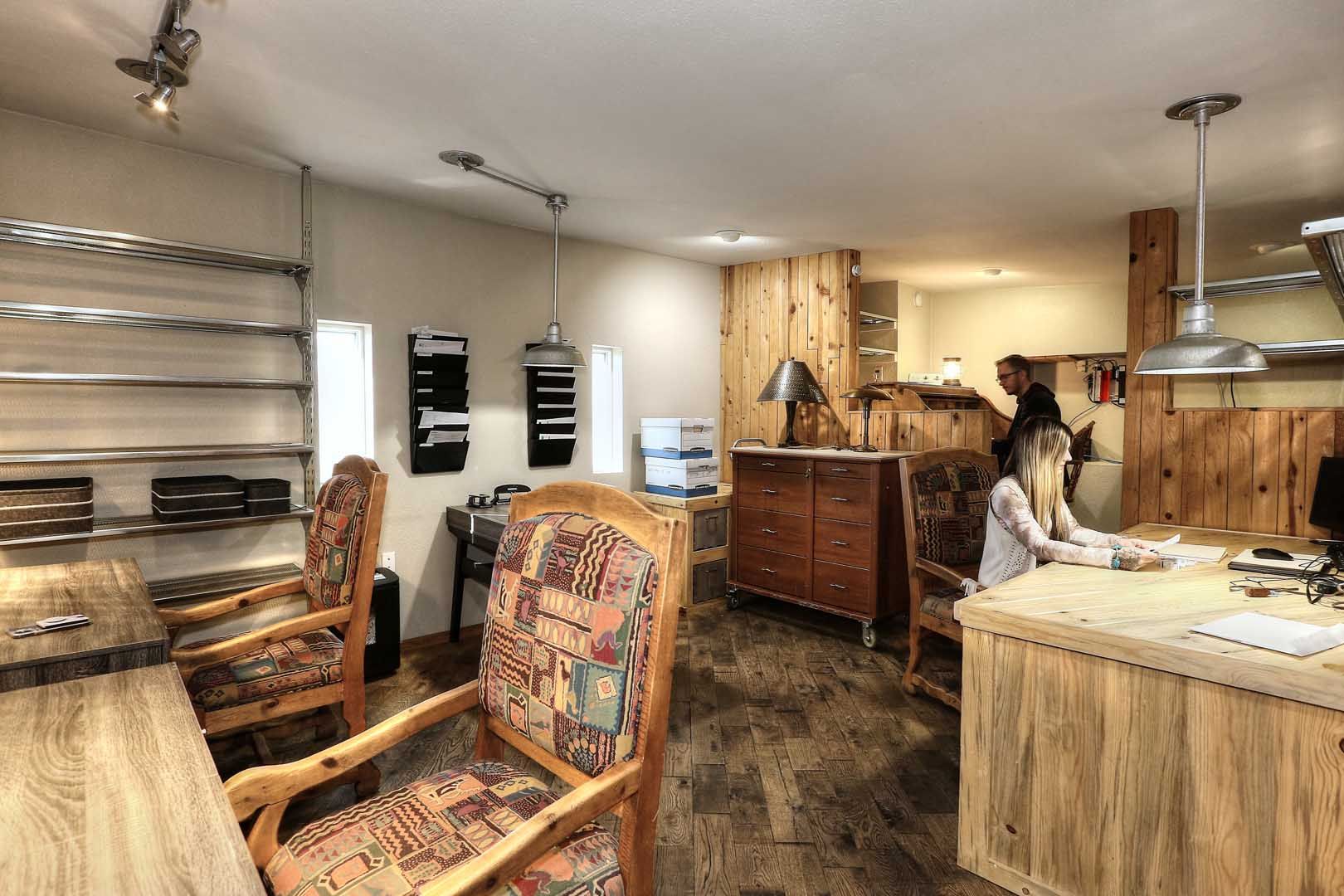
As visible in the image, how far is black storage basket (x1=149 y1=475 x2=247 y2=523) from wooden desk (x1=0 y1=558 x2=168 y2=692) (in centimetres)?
59

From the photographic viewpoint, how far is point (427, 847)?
4.03 ft

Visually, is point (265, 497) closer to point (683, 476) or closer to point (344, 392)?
point (344, 392)

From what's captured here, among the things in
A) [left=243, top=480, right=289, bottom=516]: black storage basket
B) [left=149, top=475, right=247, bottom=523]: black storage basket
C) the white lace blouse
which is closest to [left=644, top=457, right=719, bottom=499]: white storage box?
the white lace blouse

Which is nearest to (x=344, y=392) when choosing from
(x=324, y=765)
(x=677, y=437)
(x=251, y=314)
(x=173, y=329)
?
(x=251, y=314)

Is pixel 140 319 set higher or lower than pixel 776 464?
higher

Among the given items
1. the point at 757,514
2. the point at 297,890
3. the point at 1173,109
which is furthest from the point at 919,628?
the point at 297,890

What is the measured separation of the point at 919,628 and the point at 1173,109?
2.21 meters

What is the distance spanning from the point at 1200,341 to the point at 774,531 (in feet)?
8.19

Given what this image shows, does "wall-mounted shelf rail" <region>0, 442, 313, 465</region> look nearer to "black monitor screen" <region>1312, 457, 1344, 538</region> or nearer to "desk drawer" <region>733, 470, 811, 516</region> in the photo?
"desk drawer" <region>733, 470, 811, 516</region>

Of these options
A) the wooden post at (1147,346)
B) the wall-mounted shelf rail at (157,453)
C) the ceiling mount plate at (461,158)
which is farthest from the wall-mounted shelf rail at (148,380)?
the wooden post at (1147,346)

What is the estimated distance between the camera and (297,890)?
1.15 metres

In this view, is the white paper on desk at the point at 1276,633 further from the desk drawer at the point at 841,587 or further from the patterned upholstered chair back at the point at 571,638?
the desk drawer at the point at 841,587

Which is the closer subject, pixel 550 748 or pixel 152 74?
pixel 550 748

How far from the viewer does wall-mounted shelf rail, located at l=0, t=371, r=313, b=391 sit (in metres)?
2.59
